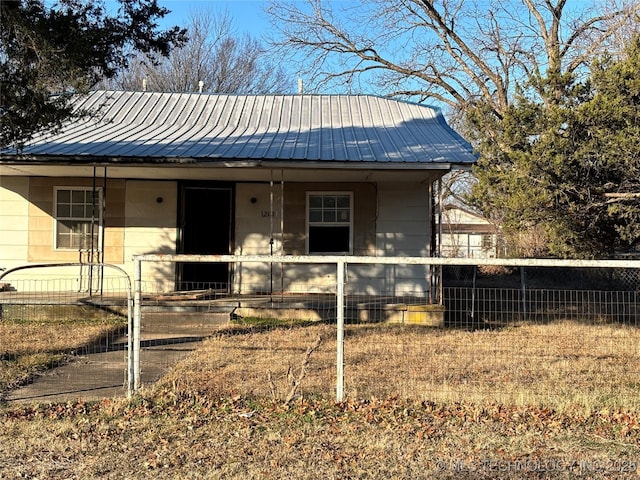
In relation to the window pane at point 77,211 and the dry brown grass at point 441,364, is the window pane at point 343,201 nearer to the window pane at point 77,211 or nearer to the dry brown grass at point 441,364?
the dry brown grass at point 441,364

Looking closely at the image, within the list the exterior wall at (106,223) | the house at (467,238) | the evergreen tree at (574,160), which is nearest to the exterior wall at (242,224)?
the exterior wall at (106,223)

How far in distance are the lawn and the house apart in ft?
18.2

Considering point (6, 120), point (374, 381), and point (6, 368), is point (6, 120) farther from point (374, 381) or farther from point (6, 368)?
point (374, 381)

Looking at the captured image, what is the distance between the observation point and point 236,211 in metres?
11.6

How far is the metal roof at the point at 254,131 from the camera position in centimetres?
991

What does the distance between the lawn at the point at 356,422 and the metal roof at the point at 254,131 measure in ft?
13.8

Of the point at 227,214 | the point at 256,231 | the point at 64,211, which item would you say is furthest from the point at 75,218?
the point at 256,231

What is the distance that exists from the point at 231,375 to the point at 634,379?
456cm

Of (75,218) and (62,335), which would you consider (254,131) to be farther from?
(62,335)

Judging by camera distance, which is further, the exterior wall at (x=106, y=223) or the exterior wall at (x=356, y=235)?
the exterior wall at (x=106, y=223)

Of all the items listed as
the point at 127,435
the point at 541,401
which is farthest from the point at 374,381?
the point at 127,435

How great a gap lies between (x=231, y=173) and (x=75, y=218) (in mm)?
3644

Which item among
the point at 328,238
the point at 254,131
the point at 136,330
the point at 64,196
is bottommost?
the point at 136,330

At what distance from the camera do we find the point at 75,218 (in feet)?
37.9
